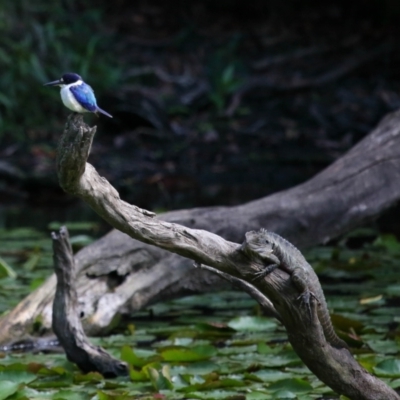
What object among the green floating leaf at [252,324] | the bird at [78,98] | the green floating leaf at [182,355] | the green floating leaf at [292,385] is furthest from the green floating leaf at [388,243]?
the bird at [78,98]

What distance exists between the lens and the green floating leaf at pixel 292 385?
3.60 meters

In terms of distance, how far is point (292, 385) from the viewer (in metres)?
3.62

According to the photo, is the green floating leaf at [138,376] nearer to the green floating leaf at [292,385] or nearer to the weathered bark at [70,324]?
the weathered bark at [70,324]

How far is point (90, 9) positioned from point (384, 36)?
3.90 meters

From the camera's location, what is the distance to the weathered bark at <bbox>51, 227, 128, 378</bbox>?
3973 millimetres

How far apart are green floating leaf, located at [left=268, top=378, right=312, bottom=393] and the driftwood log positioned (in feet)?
1.54

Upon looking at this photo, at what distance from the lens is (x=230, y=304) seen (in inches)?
208

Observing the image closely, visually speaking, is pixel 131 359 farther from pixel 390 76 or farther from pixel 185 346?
pixel 390 76

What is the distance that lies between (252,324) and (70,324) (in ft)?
3.24

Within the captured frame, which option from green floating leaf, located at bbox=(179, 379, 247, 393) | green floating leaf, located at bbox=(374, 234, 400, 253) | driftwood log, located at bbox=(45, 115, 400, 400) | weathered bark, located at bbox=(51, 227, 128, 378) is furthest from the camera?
green floating leaf, located at bbox=(374, 234, 400, 253)

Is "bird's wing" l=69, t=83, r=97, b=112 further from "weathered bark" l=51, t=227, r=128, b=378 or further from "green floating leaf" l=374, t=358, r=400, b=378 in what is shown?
"green floating leaf" l=374, t=358, r=400, b=378

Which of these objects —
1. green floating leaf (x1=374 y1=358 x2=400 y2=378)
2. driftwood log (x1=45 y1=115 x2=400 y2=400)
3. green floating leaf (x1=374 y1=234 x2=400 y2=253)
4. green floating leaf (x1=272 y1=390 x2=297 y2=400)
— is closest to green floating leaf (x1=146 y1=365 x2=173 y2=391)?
green floating leaf (x1=272 y1=390 x2=297 y2=400)

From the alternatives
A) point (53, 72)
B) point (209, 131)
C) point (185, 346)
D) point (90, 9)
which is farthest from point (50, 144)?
point (185, 346)

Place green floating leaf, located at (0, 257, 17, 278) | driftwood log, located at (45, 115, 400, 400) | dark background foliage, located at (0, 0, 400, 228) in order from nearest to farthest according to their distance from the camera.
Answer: driftwood log, located at (45, 115, 400, 400)
green floating leaf, located at (0, 257, 17, 278)
dark background foliage, located at (0, 0, 400, 228)
